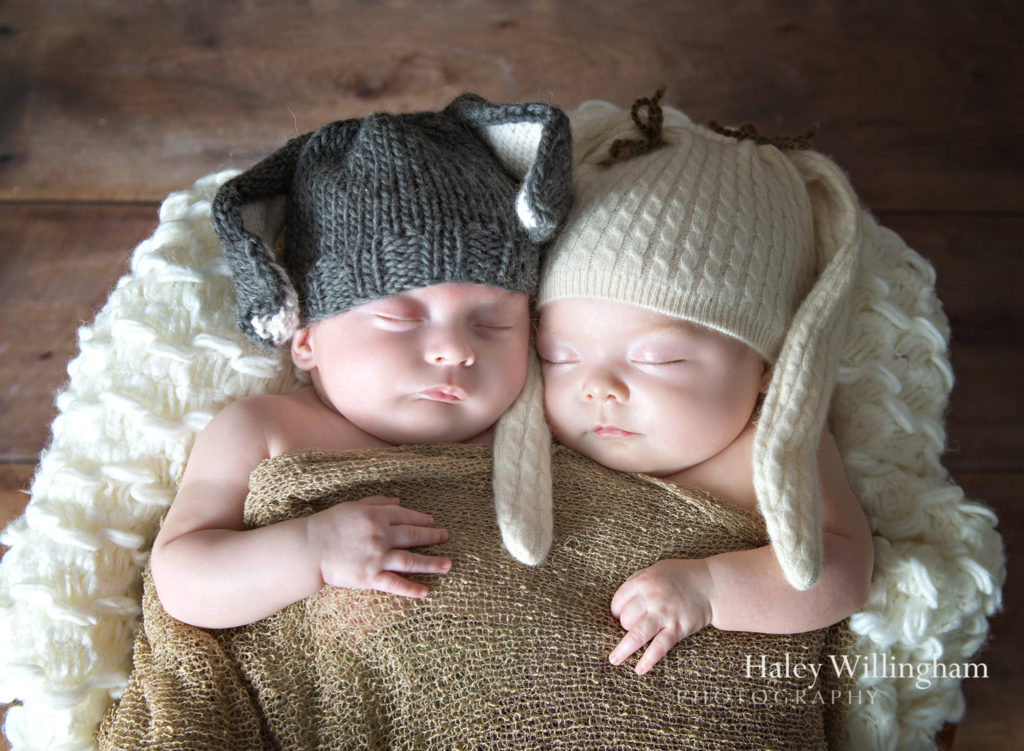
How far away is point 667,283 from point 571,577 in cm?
41

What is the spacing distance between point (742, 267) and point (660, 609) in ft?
1.53

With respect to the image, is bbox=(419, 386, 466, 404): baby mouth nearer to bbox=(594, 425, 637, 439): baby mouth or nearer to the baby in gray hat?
the baby in gray hat

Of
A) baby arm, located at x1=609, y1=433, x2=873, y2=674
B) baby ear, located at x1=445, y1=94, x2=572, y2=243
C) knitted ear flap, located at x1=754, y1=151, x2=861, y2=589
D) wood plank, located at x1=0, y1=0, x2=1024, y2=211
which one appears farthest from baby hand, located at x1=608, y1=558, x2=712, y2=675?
Result: wood plank, located at x1=0, y1=0, x2=1024, y2=211

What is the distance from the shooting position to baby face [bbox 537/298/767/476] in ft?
3.97

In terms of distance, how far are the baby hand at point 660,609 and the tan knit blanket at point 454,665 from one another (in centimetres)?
3

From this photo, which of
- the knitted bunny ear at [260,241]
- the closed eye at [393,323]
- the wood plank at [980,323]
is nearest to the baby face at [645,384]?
the closed eye at [393,323]

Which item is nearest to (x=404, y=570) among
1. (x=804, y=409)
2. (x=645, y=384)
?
(x=645, y=384)

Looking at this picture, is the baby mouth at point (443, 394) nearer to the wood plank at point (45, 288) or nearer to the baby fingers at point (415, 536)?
the baby fingers at point (415, 536)

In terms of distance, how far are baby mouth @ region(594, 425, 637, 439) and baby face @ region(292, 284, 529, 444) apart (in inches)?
5.0

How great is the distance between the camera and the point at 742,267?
1.22 m

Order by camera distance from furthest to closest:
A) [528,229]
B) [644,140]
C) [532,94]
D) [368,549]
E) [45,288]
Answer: [532,94] → [45,288] → [644,140] → [528,229] → [368,549]

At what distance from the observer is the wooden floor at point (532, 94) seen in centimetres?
176

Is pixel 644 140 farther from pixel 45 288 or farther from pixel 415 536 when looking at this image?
pixel 45 288

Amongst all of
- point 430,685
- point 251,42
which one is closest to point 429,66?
point 251,42
